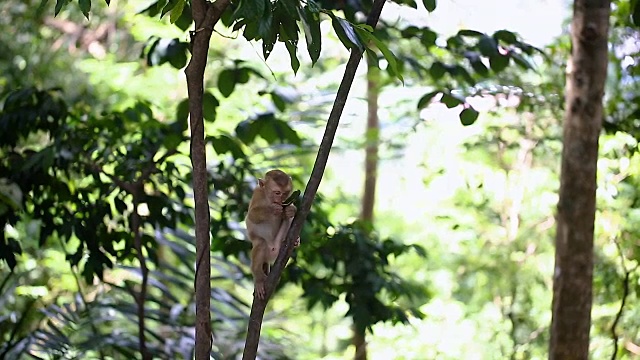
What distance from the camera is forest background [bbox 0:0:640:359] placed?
93.7 inches

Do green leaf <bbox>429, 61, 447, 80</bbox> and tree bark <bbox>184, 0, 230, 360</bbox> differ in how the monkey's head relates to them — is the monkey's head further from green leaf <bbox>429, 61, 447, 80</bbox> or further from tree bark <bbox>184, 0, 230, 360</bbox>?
green leaf <bbox>429, 61, 447, 80</bbox>

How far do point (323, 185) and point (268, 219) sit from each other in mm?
4899

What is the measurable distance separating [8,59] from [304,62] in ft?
6.49

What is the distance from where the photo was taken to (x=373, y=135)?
11.9 ft

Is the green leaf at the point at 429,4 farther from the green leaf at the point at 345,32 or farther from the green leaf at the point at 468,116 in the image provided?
the green leaf at the point at 345,32

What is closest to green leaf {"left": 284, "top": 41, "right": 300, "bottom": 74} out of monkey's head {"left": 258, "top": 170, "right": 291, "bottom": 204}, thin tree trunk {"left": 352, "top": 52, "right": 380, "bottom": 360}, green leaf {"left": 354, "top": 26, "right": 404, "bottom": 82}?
green leaf {"left": 354, "top": 26, "right": 404, "bottom": 82}

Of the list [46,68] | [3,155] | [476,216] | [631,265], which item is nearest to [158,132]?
[3,155]

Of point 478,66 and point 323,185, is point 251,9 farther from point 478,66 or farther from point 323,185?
point 323,185

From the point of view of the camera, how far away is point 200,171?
142 cm

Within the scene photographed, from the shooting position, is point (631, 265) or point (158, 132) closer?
point (158, 132)

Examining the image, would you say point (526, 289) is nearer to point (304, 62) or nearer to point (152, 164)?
point (304, 62)

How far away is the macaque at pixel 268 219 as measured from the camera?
1.72 metres

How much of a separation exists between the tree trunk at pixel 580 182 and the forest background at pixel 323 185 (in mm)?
267

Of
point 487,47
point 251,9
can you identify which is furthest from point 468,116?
point 251,9
